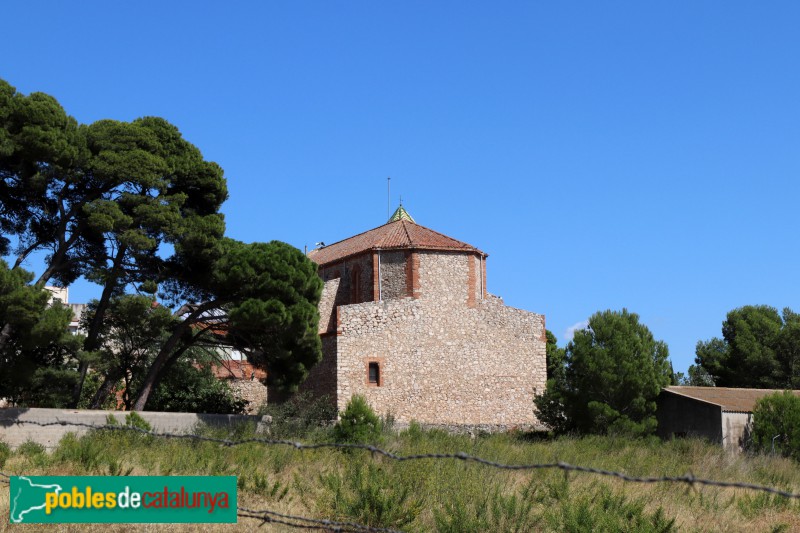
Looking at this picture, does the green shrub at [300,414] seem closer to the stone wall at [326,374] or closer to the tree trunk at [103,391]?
the stone wall at [326,374]

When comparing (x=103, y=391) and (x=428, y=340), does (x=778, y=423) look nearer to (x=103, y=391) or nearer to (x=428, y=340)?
(x=428, y=340)

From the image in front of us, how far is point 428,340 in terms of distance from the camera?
2977cm

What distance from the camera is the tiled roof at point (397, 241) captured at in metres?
30.4

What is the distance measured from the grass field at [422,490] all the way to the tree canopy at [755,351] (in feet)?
88.8

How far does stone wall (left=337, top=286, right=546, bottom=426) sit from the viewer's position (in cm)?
2881

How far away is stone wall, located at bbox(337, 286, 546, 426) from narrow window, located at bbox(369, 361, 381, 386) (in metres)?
0.12

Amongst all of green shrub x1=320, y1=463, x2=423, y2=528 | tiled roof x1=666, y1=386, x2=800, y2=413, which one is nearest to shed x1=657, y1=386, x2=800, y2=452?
tiled roof x1=666, y1=386, x2=800, y2=413

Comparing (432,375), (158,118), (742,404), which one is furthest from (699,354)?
(158,118)

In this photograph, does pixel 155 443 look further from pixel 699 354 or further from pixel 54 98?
pixel 699 354

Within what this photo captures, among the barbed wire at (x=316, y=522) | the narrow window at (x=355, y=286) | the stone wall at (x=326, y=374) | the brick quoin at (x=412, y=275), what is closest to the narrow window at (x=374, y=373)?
the stone wall at (x=326, y=374)

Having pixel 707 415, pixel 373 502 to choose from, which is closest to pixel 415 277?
pixel 707 415

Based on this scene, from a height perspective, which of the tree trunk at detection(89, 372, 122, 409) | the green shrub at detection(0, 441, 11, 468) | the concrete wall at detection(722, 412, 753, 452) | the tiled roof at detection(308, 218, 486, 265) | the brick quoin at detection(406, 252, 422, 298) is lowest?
the concrete wall at detection(722, 412, 753, 452)

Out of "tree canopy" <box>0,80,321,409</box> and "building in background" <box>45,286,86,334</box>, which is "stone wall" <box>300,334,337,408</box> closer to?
"tree canopy" <box>0,80,321,409</box>

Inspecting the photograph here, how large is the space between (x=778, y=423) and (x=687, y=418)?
119 inches
